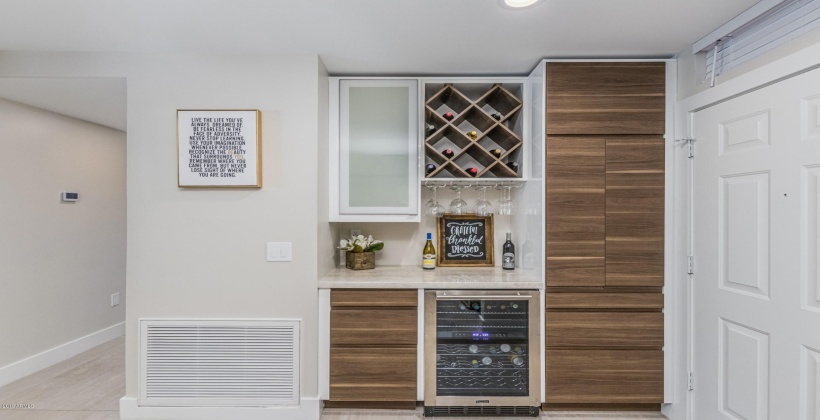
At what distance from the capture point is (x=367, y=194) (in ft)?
9.09

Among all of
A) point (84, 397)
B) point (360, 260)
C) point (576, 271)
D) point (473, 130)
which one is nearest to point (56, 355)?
point (84, 397)

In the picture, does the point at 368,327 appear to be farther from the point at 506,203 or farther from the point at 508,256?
the point at 506,203

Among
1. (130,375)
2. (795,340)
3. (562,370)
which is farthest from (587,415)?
(130,375)

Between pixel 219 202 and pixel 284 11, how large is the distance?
118cm

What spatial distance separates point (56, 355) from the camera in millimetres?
3391

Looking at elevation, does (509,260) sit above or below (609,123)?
below

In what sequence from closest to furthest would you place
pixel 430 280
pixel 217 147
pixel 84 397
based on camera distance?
1. pixel 217 147
2. pixel 430 280
3. pixel 84 397

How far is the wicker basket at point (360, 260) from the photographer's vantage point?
9.33 feet

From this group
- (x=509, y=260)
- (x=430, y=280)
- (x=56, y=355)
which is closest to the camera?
(x=430, y=280)

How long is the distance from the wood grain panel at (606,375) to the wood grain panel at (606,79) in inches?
62.4

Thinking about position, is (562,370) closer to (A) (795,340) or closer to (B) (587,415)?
(B) (587,415)

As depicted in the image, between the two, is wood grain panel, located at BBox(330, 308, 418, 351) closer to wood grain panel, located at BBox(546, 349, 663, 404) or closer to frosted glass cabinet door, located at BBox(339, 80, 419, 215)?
frosted glass cabinet door, located at BBox(339, 80, 419, 215)

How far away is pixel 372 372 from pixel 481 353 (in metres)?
0.69

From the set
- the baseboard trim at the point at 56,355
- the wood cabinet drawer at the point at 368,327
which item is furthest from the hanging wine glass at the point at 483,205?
the baseboard trim at the point at 56,355
